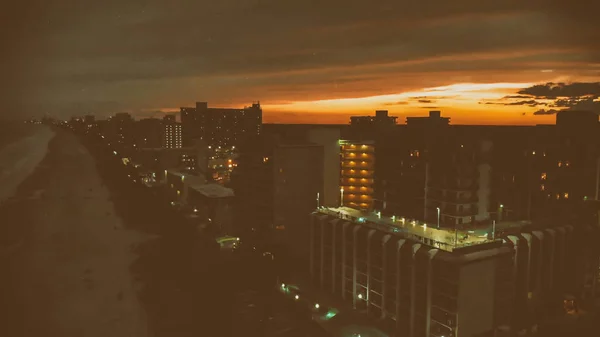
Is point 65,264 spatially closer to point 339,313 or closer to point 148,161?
point 339,313

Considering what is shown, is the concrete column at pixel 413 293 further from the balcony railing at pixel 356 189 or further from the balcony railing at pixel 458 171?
the balcony railing at pixel 356 189

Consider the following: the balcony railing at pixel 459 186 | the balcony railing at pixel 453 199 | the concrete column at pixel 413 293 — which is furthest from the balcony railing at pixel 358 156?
the concrete column at pixel 413 293

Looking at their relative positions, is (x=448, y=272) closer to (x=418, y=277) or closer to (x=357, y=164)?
(x=418, y=277)

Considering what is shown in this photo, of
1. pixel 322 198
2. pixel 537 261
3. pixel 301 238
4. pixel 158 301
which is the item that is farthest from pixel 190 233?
pixel 537 261

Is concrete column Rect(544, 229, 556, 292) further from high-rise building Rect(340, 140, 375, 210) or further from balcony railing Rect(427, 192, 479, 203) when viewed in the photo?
high-rise building Rect(340, 140, 375, 210)

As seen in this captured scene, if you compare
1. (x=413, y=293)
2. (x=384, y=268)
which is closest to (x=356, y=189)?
(x=384, y=268)

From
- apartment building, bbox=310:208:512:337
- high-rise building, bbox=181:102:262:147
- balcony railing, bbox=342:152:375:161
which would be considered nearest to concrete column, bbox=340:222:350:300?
apartment building, bbox=310:208:512:337
